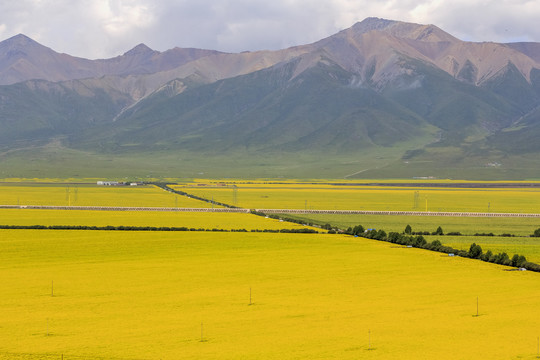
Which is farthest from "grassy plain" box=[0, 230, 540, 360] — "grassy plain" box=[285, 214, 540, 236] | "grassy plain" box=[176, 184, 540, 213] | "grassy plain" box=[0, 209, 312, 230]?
"grassy plain" box=[176, 184, 540, 213]

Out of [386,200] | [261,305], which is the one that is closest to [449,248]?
[261,305]

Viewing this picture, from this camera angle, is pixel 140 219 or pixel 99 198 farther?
pixel 99 198

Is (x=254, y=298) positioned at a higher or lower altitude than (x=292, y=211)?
lower

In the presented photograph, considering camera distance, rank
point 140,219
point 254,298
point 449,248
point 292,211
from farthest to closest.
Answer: point 292,211 < point 140,219 < point 449,248 < point 254,298

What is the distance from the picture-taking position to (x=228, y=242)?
72.1m

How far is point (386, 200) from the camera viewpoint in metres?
144

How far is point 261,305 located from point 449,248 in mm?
30297

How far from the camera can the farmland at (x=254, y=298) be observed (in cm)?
3206

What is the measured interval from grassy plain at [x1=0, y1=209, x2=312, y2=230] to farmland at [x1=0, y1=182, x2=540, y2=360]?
36.8 ft

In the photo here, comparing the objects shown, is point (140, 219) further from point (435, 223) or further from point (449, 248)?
point (449, 248)

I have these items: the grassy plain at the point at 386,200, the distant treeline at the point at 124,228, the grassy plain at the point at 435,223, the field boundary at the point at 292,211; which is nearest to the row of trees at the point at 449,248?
the distant treeline at the point at 124,228

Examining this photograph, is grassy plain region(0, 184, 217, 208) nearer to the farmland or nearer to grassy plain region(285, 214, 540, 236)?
A: grassy plain region(285, 214, 540, 236)

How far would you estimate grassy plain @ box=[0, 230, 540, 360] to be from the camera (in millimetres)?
31859

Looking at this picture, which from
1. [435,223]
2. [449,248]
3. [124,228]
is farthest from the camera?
[435,223]
